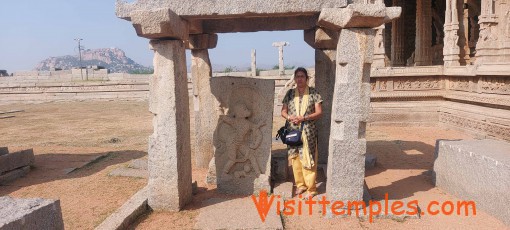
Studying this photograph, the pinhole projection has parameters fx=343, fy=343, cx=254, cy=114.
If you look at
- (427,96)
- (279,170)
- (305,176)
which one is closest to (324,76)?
(279,170)

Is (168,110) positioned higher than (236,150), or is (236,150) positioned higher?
(168,110)

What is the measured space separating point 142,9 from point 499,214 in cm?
460

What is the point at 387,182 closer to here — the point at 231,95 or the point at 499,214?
the point at 499,214

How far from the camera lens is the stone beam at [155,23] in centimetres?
362

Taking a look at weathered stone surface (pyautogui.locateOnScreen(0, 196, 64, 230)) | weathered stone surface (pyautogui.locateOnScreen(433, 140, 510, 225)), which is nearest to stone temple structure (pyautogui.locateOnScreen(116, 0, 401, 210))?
weathered stone surface (pyautogui.locateOnScreen(433, 140, 510, 225))

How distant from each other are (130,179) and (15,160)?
2.26 meters

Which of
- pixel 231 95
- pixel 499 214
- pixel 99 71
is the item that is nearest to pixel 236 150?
pixel 231 95

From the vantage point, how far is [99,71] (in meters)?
34.9

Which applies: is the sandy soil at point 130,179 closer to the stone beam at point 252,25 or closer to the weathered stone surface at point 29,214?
the weathered stone surface at point 29,214

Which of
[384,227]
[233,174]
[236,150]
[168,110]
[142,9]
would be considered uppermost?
[142,9]

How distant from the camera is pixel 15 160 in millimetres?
6152

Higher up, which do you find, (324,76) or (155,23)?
(155,23)

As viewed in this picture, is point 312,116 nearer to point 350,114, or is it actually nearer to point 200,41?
point 350,114

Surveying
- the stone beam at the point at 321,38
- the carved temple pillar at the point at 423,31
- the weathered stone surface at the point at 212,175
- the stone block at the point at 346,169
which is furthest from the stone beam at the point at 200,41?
the carved temple pillar at the point at 423,31
